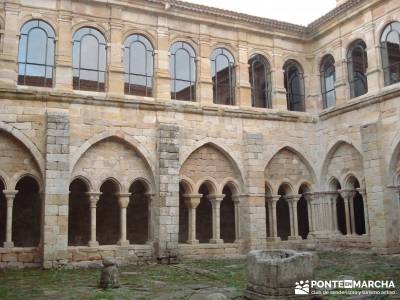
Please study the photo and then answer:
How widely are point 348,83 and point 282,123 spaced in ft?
7.78

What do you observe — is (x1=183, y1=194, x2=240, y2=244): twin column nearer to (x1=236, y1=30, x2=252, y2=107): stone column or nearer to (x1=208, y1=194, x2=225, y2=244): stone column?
(x1=208, y1=194, x2=225, y2=244): stone column

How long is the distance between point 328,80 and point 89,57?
25.7 ft

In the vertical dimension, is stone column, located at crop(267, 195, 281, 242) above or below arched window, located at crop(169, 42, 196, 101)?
below

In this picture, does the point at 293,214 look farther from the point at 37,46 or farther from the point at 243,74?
the point at 37,46

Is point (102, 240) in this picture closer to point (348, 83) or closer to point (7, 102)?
point (7, 102)

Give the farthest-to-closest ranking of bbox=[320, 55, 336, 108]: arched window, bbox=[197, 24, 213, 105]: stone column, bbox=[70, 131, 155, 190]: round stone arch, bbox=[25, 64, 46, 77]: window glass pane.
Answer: bbox=[320, 55, 336, 108]: arched window, bbox=[197, 24, 213, 105]: stone column, bbox=[25, 64, 46, 77]: window glass pane, bbox=[70, 131, 155, 190]: round stone arch

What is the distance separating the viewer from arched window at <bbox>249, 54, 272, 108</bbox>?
15.2 m

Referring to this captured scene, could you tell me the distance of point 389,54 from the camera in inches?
527

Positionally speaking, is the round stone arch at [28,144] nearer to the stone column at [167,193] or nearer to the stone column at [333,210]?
the stone column at [167,193]

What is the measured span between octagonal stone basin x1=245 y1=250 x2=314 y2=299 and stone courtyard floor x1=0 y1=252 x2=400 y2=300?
0.63 m

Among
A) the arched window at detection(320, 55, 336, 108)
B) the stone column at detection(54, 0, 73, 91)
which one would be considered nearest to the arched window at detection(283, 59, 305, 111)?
the arched window at detection(320, 55, 336, 108)

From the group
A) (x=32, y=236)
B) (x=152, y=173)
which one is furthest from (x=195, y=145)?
(x=32, y=236)

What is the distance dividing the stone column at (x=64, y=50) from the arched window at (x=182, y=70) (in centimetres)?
300

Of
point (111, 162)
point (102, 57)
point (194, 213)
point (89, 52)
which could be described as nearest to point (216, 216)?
point (194, 213)
